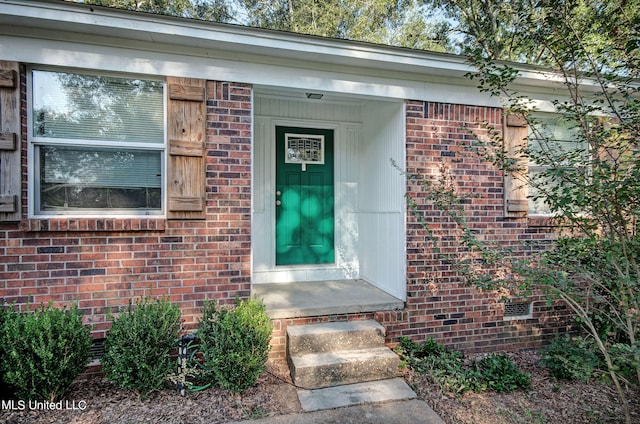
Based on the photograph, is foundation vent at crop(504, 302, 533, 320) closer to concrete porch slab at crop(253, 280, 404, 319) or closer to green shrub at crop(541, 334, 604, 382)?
green shrub at crop(541, 334, 604, 382)

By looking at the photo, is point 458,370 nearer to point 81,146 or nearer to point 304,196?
point 304,196

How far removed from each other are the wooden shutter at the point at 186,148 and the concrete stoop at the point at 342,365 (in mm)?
1481

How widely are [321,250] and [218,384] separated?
7.09 ft

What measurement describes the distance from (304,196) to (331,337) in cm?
200

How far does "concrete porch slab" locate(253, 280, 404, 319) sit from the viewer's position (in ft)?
10.7

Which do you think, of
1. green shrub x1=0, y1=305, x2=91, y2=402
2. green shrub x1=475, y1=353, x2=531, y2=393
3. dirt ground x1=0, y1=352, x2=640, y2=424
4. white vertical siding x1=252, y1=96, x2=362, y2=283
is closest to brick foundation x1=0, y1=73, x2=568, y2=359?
green shrub x1=0, y1=305, x2=91, y2=402

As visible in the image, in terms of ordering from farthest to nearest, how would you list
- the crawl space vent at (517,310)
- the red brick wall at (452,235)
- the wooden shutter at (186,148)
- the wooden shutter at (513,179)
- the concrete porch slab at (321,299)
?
the crawl space vent at (517,310)
the wooden shutter at (513,179)
the red brick wall at (452,235)
the concrete porch slab at (321,299)
the wooden shutter at (186,148)

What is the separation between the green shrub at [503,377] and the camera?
113 inches

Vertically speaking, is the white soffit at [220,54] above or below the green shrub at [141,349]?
above

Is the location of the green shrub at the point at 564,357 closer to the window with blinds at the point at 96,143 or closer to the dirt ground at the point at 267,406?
the dirt ground at the point at 267,406

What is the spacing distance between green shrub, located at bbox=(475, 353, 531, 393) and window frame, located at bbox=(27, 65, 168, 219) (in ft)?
10.7

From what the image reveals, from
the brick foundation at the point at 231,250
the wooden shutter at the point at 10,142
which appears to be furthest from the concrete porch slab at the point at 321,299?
the wooden shutter at the point at 10,142

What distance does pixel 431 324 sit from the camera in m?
3.58

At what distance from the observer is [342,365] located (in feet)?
9.12
